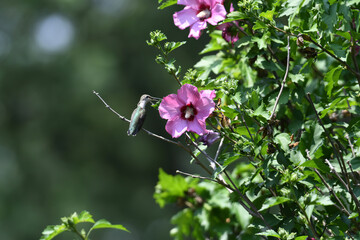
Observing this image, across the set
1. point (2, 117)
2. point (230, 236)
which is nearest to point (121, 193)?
point (2, 117)

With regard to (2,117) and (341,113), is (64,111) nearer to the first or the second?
(2,117)

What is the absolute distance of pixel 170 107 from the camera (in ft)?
5.65

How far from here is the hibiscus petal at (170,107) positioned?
1706 millimetres

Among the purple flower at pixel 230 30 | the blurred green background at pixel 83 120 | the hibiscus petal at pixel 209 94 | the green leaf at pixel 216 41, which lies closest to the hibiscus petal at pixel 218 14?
the purple flower at pixel 230 30

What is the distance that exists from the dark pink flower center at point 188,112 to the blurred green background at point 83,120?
10417mm

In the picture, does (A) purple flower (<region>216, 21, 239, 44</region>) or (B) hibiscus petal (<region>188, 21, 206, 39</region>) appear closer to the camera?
(B) hibiscus petal (<region>188, 21, 206, 39</region>)

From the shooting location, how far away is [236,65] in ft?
7.34

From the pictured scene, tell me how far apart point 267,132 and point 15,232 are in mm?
11694

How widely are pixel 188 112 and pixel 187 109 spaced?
1 cm

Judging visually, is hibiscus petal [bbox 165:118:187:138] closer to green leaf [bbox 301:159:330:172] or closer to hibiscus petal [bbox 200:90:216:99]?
hibiscus petal [bbox 200:90:216:99]

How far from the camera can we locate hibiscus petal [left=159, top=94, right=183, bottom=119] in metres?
1.71

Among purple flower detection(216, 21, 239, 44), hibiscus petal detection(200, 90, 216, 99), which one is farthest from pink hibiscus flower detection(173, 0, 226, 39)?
hibiscus petal detection(200, 90, 216, 99)

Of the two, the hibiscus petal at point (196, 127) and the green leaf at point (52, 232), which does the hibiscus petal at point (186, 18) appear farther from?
the green leaf at point (52, 232)

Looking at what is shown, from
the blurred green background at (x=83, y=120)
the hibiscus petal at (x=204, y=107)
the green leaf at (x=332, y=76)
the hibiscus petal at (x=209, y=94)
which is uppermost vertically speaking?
the hibiscus petal at (x=209, y=94)
